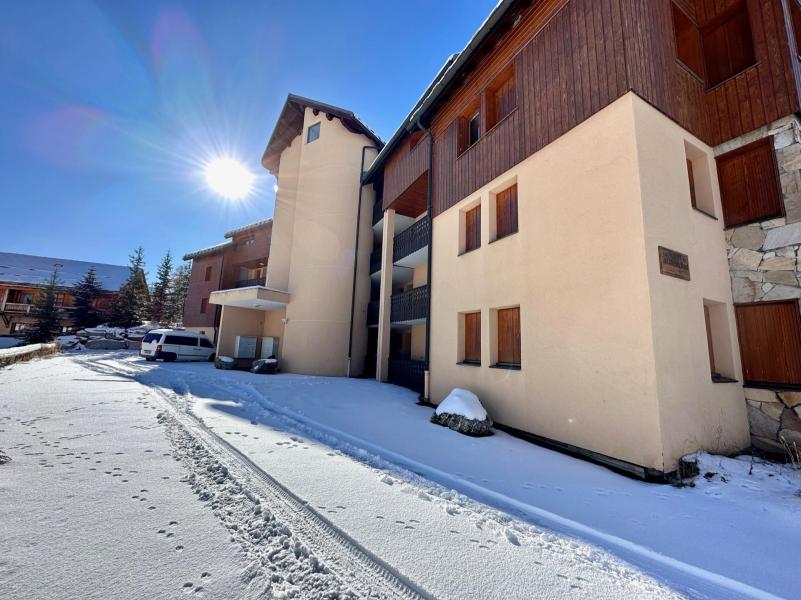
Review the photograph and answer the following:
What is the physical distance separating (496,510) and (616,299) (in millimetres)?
3612

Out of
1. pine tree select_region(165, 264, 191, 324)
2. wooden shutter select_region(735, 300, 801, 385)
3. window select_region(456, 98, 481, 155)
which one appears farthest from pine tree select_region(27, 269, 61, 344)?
wooden shutter select_region(735, 300, 801, 385)

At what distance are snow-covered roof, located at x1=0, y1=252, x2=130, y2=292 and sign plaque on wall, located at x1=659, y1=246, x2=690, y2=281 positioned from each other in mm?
43833

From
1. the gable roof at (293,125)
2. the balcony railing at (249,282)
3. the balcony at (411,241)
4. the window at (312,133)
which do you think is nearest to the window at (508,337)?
the balcony at (411,241)

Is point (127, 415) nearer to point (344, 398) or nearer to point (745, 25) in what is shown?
point (344, 398)

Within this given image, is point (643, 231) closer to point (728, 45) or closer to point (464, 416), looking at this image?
point (464, 416)

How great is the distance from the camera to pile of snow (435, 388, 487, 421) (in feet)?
21.3

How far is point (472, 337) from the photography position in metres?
8.53

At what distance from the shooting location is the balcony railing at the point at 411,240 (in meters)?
11.4

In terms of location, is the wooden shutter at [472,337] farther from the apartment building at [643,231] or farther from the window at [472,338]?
the apartment building at [643,231]

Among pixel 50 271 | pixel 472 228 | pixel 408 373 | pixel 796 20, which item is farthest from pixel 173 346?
pixel 50 271

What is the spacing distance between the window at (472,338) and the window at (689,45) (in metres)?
6.76

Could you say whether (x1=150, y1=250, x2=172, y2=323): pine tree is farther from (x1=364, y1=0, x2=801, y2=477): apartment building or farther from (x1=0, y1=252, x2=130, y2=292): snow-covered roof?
(x1=364, y1=0, x2=801, y2=477): apartment building

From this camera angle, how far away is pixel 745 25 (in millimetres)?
6703

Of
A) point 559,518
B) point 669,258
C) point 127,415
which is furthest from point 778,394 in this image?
point 127,415
